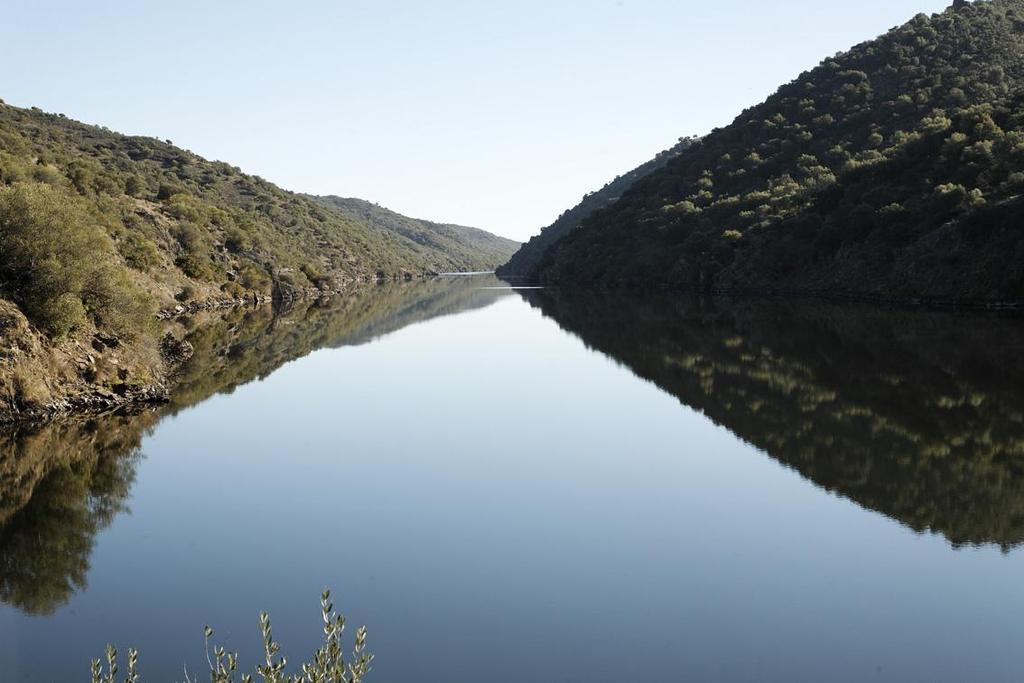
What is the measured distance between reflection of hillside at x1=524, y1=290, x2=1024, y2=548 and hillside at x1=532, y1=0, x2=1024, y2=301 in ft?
42.0

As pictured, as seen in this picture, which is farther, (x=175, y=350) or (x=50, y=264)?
(x=175, y=350)

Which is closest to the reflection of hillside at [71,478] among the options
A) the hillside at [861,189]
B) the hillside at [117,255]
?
the hillside at [117,255]

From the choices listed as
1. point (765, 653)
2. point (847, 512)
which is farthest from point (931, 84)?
point (765, 653)

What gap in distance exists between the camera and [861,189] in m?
88.9

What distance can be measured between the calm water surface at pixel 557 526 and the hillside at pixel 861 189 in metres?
37.6

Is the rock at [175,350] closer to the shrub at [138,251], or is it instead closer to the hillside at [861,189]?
the shrub at [138,251]

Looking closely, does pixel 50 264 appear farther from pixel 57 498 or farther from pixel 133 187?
pixel 133 187

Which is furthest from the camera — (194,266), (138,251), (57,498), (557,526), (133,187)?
(133,187)

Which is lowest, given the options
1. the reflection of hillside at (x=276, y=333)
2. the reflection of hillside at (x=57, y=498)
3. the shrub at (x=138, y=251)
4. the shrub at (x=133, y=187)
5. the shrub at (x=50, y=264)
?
the reflection of hillside at (x=57, y=498)

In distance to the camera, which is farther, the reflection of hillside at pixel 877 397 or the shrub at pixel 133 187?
the shrub at pixel 133 187

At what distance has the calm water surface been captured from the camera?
11.8 meters

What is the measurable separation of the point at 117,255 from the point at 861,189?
74707 mm

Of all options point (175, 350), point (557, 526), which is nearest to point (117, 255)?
point (175, 350)

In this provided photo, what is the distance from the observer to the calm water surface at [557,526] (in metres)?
11.8
